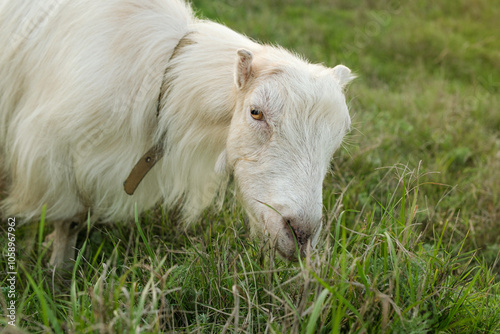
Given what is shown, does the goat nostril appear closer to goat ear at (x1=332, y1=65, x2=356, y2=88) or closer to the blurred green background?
goat ear at (x1=332, y1=65, x2=356, y2=88)

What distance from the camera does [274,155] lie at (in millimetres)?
2248

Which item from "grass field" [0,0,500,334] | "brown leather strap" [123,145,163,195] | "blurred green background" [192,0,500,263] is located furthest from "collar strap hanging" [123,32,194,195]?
"blurred green background" [192,0,500,263]

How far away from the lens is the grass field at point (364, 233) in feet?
6.34

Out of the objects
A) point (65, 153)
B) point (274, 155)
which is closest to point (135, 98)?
point (65, 153)

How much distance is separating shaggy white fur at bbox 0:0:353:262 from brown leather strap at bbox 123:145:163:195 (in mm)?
50

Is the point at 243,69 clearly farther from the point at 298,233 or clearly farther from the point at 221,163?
the point at 298,233

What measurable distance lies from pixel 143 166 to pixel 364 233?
124 centimetres

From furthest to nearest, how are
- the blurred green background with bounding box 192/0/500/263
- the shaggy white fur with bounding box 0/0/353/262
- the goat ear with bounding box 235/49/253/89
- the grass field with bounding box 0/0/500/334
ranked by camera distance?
the blurred green background with bounding box 192/0/500/263, the goat ear with bounding box 235/49/253/89, the shaggy white fur with bounding box 0/0/353/262, the grass field with bounding box 0/0/500/334

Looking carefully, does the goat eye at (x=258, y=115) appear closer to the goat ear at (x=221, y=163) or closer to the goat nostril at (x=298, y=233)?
the goat ear at (x=221, y=163)

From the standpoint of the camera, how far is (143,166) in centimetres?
278

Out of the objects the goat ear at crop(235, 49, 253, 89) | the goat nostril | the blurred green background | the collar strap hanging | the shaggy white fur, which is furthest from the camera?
the blurred green background

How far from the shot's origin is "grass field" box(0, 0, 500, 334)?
193 centimetres

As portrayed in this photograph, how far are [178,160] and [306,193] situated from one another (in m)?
0.93

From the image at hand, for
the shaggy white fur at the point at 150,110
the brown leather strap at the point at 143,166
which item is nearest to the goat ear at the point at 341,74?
the shaggy white fur at the point at 150,110
